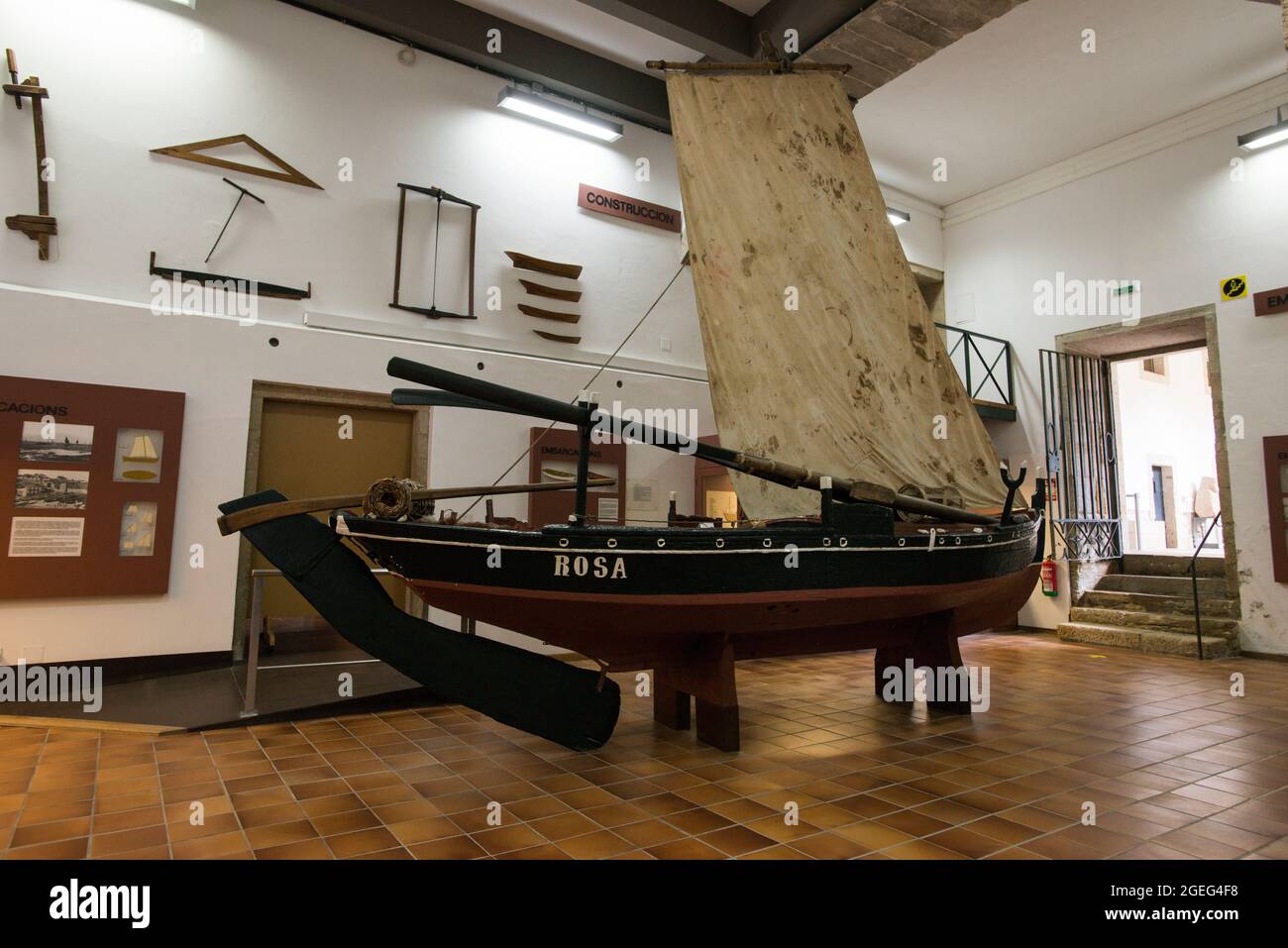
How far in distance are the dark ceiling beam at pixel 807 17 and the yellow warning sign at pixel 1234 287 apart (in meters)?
4.76

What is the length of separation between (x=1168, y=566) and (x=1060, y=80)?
5.54m

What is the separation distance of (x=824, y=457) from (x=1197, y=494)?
1205 cm

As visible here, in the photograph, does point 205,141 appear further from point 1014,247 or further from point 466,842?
point 1014,247

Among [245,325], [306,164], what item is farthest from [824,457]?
[306,164]

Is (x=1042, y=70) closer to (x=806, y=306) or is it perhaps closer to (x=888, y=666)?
(x=806, y=306)

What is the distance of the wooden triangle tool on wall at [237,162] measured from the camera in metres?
5.13

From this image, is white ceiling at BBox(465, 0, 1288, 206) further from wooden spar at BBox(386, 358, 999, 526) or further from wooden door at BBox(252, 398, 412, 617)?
wooden spar at BBox(386, 358, 999, 526)

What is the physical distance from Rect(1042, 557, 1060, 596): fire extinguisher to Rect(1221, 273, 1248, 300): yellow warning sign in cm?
330

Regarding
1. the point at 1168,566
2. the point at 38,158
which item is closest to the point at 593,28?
the point at 38,158

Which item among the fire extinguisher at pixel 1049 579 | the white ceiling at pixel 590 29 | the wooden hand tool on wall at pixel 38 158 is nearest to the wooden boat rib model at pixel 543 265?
the white ceiling at pixel 590 29

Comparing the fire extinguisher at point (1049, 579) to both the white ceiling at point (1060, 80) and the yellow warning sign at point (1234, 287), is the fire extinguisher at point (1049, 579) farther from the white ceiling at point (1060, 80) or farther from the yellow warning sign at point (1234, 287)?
the white ceiling at point (1060, 80)

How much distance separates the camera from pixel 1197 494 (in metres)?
12.4

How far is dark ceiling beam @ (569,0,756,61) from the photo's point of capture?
606 cm

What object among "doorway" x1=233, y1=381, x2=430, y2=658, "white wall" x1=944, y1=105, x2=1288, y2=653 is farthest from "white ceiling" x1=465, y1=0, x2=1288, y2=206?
"doorway" x1=233, y1=381, x2=430, y2=658
